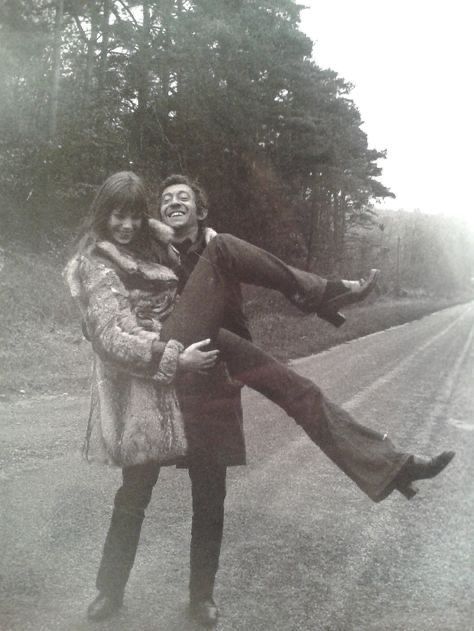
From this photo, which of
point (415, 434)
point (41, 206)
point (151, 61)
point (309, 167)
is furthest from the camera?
point (309, 167)

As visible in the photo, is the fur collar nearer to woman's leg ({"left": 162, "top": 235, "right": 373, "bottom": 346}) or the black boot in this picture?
woman's leg ({"left": 162, "top": 235, "right": 373, "bottom": 346})

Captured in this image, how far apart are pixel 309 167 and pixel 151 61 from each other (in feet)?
20.8

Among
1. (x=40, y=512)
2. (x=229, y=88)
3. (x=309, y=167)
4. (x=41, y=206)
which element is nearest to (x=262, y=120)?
(x=229, y=88)

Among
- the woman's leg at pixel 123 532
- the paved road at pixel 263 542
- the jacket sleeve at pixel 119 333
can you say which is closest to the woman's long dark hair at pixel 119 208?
the jacket sleeve at pixel 119 333

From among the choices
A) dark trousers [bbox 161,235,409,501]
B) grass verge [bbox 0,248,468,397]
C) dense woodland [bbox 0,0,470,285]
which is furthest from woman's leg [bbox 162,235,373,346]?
dense woodland [bbox 0,0,470,285]

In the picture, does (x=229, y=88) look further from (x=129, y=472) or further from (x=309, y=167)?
(x=129, y=472)

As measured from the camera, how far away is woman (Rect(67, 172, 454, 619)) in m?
2.46

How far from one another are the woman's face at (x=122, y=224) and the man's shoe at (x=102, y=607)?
4.76 ft

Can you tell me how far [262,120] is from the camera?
1895 cm

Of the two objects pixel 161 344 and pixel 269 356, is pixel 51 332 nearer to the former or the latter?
pixel 269 356

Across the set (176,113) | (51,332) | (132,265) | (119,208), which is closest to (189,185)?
(119,208)

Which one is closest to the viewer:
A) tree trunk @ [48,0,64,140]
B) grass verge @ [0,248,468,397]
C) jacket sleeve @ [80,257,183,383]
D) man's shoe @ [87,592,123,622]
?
jacket sleeve @ [80,257,183,383]

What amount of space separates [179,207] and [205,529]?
1378 mm

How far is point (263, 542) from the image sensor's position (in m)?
3.71
